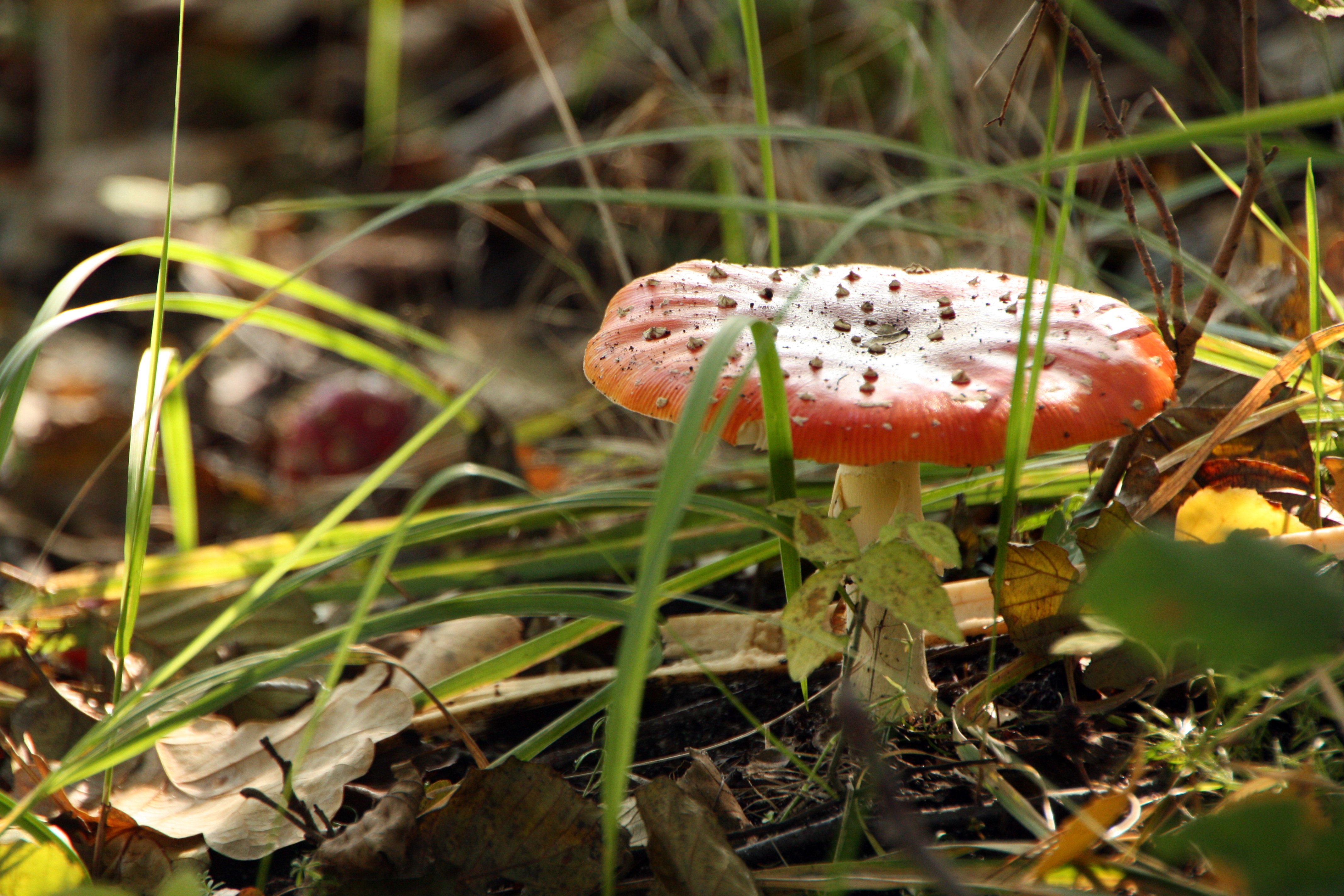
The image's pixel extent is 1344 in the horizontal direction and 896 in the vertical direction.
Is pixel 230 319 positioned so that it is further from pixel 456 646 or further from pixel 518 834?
pixel 518 834

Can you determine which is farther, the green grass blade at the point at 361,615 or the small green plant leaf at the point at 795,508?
the small green plant leaf at the point at 795,508

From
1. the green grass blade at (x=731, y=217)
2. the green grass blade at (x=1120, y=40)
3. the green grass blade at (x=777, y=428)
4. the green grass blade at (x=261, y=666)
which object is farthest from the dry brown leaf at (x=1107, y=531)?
the green grass blade at (x=731, y=217)

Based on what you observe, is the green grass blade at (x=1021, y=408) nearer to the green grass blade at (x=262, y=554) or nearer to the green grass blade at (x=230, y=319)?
the green grass blade at (x=262, y=554)

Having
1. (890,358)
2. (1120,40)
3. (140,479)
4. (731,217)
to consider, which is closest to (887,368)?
(890,358)

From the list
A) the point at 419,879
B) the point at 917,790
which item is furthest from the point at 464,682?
the point at 917,790

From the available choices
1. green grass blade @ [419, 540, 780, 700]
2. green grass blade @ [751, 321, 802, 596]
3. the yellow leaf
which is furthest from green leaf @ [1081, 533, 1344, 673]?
green grass blade @ [419, 540, 780, 700]
